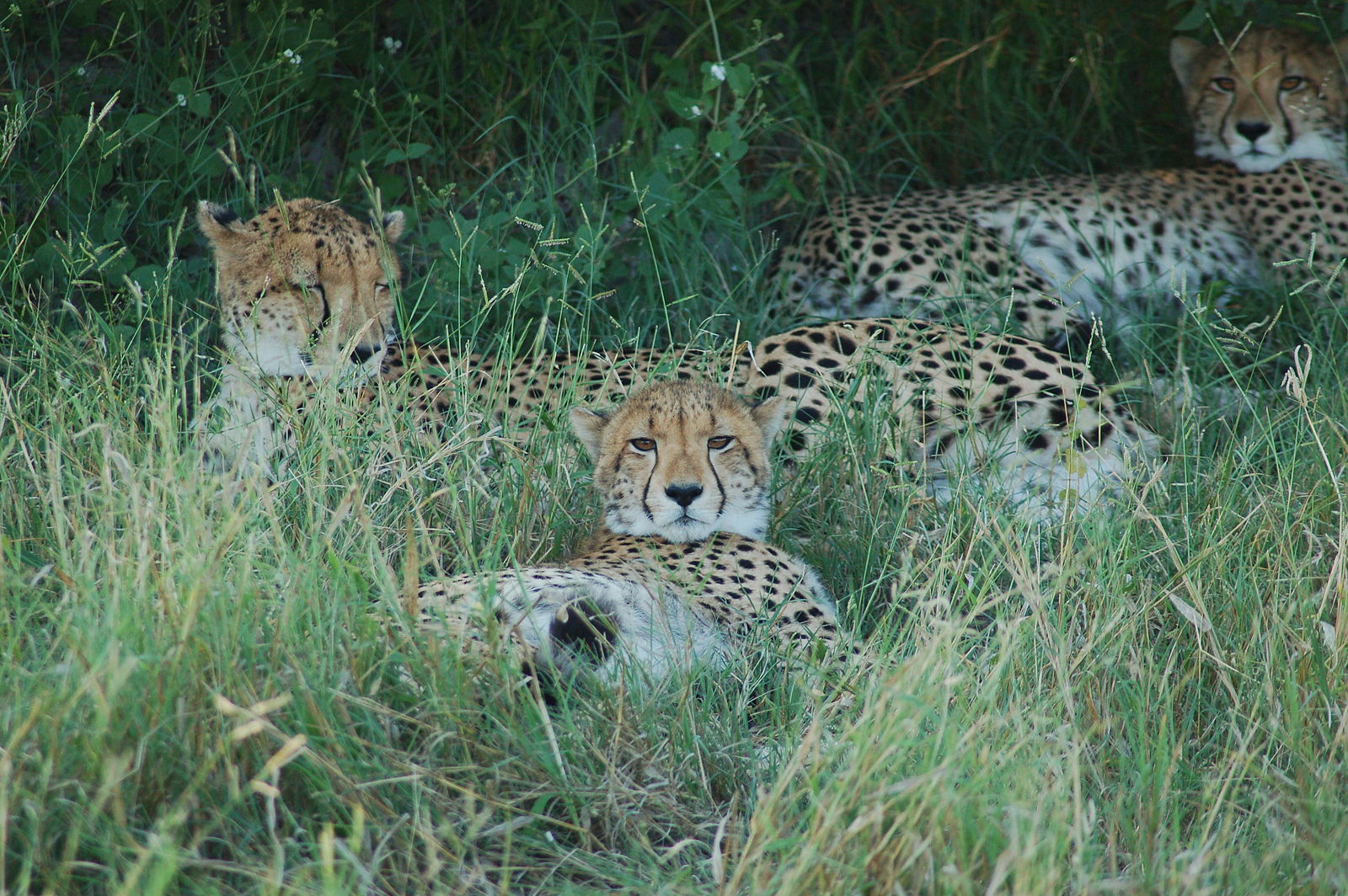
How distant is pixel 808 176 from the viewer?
5.65 m

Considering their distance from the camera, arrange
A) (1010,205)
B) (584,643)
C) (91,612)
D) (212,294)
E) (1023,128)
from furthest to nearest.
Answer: (1023,128) → (1010,205) → (212,294) → (584,643) → (91,612)

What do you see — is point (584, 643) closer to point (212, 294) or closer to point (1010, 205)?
point (212, 294)

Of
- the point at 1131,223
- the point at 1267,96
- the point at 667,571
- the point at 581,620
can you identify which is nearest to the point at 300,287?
the point at 667,571

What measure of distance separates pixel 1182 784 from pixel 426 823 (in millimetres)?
1303

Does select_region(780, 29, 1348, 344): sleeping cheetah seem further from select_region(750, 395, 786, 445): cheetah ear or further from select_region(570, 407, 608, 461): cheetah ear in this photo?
select_region(570, 407, 608, 461): cheetah ear

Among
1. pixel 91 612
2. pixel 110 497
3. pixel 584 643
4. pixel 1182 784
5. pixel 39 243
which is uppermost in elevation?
pixel 39 243

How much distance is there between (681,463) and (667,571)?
26cm

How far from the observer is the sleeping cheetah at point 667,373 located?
366 cm

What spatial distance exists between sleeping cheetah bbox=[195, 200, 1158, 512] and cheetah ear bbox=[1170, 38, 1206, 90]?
7.24ft

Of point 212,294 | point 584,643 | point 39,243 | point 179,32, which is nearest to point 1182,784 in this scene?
point 584,643

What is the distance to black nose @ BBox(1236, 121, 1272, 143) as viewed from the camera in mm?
5805

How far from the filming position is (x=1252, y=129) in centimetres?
583

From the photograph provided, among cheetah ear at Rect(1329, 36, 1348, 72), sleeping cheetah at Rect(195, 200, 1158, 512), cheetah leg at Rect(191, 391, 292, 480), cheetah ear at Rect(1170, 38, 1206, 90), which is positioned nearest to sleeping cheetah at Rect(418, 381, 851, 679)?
sleeping cheetah at Rect(195, 200, 1158, 512)

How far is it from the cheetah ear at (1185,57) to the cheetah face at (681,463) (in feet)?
10.9
